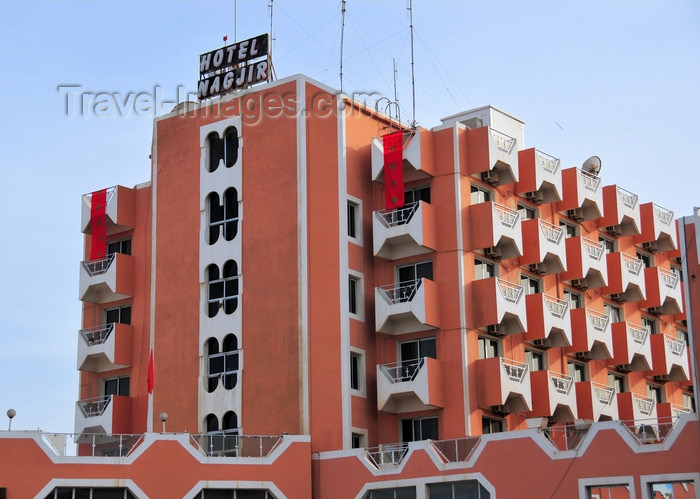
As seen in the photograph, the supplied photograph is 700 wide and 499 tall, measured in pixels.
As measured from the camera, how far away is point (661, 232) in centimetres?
7856

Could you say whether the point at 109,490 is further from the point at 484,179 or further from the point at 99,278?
the point at 484,179

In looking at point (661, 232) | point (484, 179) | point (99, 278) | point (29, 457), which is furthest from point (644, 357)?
point (29, 457)

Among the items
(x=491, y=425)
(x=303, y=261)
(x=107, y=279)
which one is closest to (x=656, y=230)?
(x=491, y=425)

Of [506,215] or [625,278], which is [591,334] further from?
[506,215]

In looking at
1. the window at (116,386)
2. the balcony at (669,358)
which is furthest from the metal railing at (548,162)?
the window at (116,386)

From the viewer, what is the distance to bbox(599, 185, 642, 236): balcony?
242ft

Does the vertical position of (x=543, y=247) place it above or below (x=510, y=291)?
above

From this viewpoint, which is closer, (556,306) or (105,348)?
(556,306)

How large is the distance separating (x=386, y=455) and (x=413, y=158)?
14.9m

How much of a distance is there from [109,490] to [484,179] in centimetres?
2466

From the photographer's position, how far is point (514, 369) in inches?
2402

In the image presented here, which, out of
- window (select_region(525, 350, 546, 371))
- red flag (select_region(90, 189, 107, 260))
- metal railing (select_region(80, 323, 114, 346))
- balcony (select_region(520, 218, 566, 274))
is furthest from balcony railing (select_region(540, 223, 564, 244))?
red flag (select_region(90, 189, 107, 260))

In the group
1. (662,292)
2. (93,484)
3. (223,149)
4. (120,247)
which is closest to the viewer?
(93,484)

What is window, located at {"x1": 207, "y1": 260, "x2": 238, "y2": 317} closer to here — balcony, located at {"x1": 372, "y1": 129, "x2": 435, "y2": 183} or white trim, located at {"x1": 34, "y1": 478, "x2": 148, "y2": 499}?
balcony, located at {"x1": 372, "y1": 129, "x2": 435, "y2": 183}
